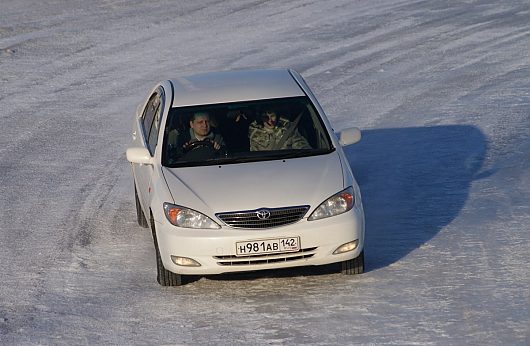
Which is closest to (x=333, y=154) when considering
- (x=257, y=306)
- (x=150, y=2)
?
(x=257, y=306)

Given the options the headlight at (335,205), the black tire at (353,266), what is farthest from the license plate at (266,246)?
the black tire at (353,266)

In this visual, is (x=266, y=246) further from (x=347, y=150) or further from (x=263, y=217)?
(x=347, y=150)

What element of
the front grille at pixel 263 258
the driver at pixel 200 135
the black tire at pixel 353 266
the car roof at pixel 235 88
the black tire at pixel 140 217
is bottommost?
the black tire at pixel 140 217

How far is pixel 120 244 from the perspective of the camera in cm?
1215

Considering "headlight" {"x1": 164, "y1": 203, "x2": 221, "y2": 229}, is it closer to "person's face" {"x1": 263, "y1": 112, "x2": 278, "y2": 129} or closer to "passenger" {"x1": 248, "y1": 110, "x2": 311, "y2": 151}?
"passenger" {"x1": 248, "y1": 110, "x2": 311, "y2": 151}

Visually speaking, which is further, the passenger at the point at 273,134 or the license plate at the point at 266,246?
the passenger at the point at 273,134

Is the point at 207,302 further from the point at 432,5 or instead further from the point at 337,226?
the point at 432,5

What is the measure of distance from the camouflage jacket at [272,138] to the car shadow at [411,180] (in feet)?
3.84

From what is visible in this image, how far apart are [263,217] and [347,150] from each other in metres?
5.87

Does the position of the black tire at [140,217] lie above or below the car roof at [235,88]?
below

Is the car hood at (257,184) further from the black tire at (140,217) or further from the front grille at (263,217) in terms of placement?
the black tire at (140,217)

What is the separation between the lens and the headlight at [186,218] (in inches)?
402

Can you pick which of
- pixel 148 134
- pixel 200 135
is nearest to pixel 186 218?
pixel 200 135

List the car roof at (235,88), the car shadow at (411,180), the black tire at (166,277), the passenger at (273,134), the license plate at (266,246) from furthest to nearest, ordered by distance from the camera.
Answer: the car shadow at (411,180) < the car roof at (235,88) < the passenger at (273,134) < the black tire at (166,277) < the license plate at (266,246)
